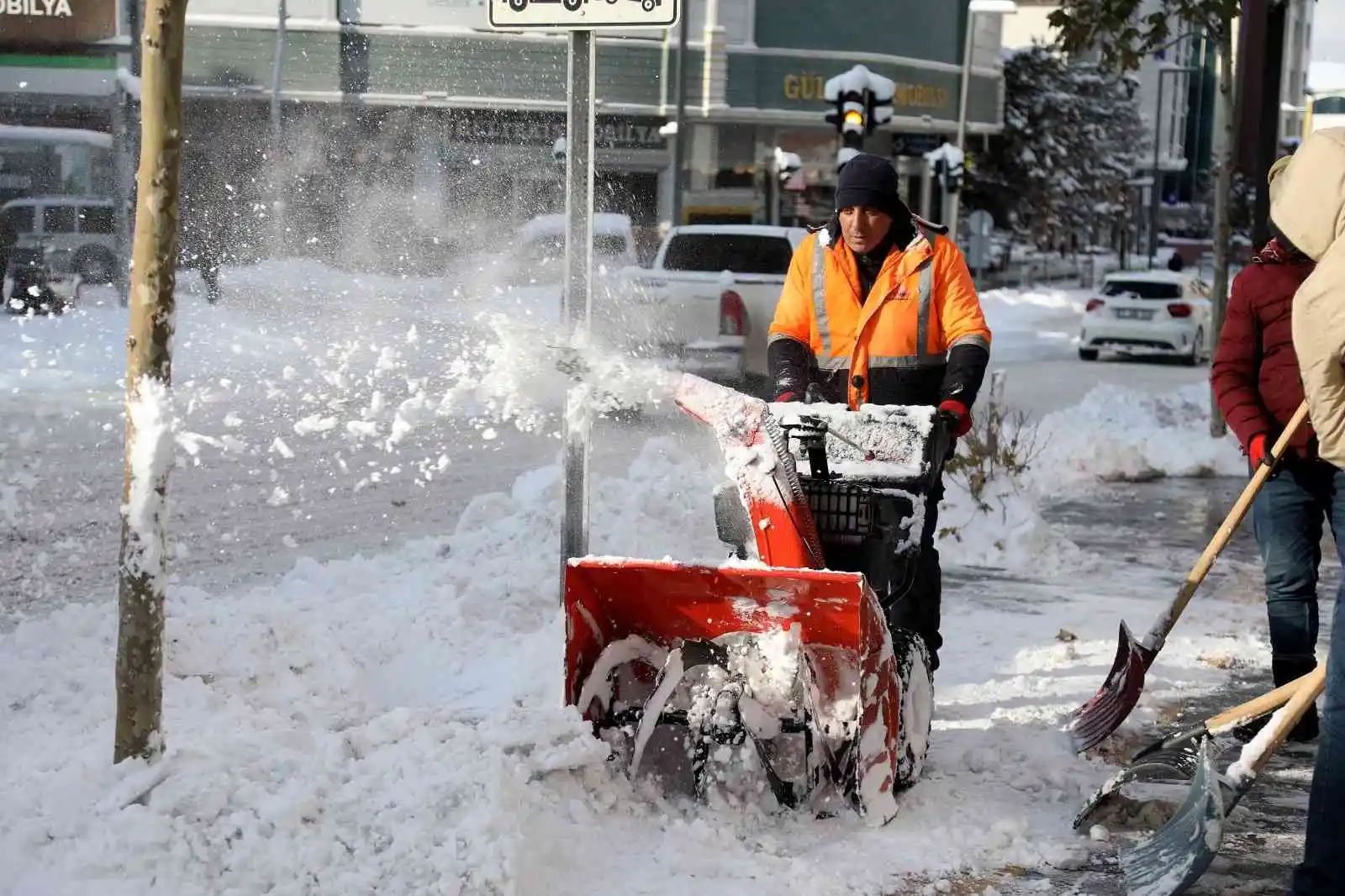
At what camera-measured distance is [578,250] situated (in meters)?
5.70

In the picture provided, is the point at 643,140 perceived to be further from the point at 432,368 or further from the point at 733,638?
the point at 733,638

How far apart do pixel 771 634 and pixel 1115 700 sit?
1463 mm

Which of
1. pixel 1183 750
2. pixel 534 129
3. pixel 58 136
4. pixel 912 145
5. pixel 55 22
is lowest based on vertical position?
pixel 1183 750

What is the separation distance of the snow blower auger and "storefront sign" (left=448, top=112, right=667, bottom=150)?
3114 centimetres

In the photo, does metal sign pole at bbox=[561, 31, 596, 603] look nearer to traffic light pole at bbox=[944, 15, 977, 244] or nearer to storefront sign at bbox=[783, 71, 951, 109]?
traffic light pole at bbox=[944, 15, 977, 244]

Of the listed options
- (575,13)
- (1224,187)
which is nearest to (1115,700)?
(575,13)

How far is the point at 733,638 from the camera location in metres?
4.57

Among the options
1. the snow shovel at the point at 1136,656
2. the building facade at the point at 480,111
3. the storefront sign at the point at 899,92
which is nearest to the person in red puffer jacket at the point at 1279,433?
the snow shovel at the point at 1136,656

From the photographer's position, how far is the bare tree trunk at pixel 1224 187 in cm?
1305

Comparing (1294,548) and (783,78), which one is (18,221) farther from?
(783,78)

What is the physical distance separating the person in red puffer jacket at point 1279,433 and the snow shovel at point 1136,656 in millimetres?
111

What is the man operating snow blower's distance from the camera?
5.21 m

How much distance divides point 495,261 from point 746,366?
10.6 meters

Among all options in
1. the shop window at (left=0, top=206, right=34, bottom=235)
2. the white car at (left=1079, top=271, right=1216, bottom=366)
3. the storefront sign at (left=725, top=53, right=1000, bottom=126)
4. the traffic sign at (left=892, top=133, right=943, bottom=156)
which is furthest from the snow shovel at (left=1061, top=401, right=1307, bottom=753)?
the traffic sign at (left=892, top=133, right=943, bottom=156)
